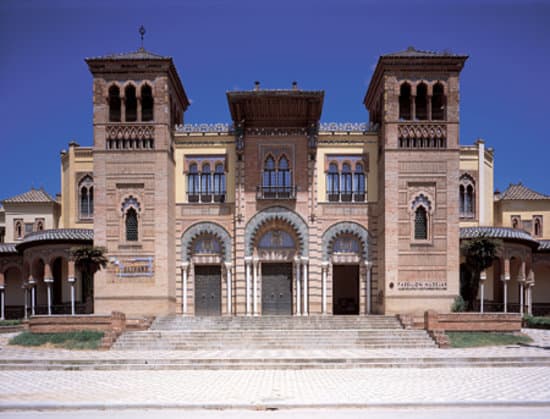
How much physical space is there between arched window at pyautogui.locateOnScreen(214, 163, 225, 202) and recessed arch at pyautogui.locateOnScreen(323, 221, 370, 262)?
4.66 meters

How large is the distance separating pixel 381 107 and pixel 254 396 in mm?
17457

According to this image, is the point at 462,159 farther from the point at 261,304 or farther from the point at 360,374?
the point at 360,374

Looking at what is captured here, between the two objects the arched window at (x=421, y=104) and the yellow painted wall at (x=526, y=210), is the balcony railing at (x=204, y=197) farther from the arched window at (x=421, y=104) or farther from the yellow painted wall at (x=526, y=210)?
the yellow painted wall at (x=526, y=210)

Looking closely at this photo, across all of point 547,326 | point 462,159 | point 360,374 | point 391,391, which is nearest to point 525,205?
point 462,159

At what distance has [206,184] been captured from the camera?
2681 cm

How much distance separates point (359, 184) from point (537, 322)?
29.6 feet

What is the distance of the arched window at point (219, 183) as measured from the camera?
2670 cm

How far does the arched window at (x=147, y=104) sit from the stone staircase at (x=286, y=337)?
29.4 feet

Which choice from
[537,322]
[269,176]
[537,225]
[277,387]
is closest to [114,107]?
[269,176]

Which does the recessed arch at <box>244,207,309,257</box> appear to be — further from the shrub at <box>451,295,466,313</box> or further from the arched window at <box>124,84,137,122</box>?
the arched window at <box>124,84,137,122</box>

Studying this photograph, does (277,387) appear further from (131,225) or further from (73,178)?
(73,178)

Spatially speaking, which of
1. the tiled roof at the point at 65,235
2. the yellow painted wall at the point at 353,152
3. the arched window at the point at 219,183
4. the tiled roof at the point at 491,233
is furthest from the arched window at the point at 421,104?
the tiled roof at the point at 65,235

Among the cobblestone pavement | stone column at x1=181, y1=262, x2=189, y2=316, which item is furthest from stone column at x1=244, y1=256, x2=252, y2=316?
the cobblestone pavement

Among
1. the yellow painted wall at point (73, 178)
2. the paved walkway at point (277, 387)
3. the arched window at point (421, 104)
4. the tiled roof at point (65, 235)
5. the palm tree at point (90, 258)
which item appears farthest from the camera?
the yellow painted wall at point (73, 178)
